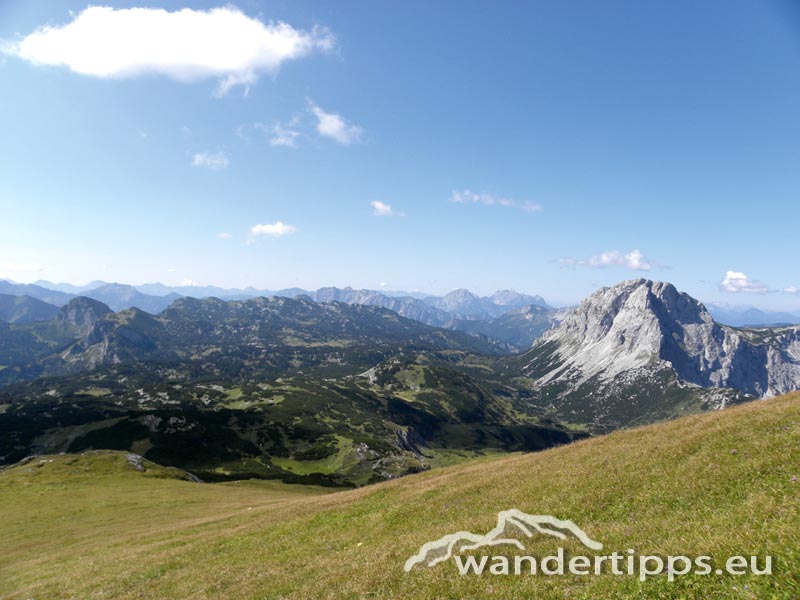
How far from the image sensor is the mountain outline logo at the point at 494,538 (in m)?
14.9

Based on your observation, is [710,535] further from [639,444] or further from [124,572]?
[124,572]

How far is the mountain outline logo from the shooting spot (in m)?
14.9

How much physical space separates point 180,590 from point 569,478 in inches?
822

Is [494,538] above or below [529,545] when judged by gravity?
below

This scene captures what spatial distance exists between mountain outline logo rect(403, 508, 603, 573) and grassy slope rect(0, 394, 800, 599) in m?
0.52

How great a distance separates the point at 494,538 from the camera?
618 inches

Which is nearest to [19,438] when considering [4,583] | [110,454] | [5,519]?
[110,454]

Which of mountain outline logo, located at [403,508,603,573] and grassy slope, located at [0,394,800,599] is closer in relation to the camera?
grassy slope, located at [0,394,800,599]

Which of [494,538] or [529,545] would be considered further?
[494,538]

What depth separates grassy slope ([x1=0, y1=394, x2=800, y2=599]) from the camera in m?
10.9

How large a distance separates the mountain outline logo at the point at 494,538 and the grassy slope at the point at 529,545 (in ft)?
1.70

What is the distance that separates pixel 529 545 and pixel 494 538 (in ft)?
5.12

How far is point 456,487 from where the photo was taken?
2766 centimetres

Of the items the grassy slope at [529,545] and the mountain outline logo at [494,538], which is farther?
Result: the mountain outline logo at [494,538]
